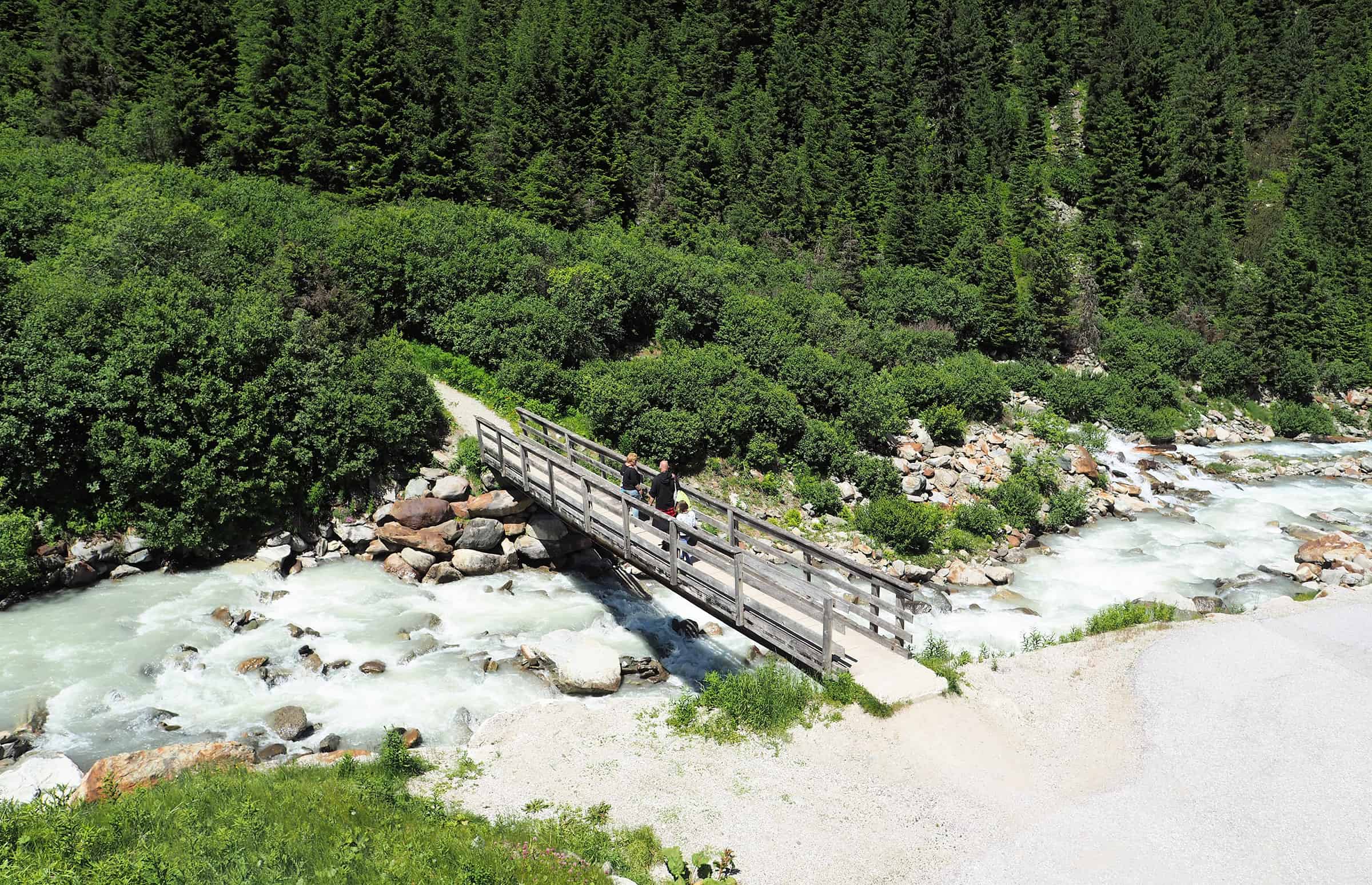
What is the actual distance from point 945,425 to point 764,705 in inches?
834

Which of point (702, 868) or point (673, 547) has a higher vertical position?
point (673, 547)

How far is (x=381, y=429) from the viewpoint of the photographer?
75.6 feet

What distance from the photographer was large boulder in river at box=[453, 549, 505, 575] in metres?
21.0

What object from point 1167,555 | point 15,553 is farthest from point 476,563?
point 1167,555

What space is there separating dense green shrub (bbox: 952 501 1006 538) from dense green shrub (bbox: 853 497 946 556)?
3.71 ft

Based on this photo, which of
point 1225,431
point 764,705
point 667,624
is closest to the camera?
point 764,705

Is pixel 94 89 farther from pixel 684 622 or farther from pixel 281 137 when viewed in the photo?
pixel 684 622

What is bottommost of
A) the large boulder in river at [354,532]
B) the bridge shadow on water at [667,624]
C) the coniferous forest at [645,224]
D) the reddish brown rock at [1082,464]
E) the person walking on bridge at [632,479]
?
the reddish brown rock at [1082,464]

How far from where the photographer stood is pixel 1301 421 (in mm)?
39031

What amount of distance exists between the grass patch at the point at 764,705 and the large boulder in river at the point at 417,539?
1017 centimetres

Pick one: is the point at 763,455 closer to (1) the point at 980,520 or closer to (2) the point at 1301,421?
(1) the point at 980,520

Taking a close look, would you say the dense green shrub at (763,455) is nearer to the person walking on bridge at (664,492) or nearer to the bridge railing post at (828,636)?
the person walking on bridge at (664,492)

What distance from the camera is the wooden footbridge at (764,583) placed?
12.2 meters

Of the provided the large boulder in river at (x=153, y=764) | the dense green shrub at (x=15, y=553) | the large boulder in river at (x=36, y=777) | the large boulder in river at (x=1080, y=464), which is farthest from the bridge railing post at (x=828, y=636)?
the large boulder in river at (x=1080, y=464)
